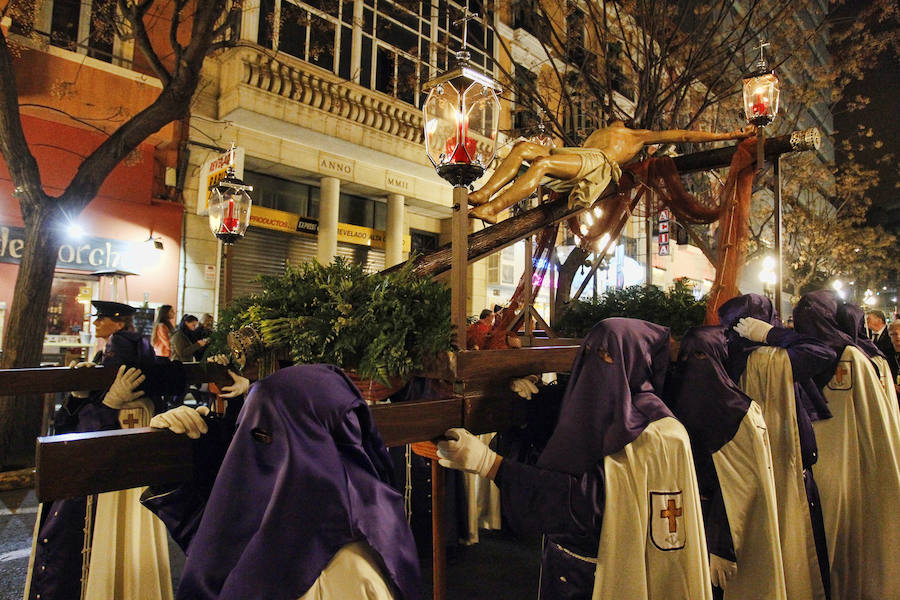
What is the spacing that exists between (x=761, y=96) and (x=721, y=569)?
172 inches

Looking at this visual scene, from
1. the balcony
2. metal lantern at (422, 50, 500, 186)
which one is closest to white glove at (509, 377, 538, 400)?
metal lantern at (422, 50, 500, 186)

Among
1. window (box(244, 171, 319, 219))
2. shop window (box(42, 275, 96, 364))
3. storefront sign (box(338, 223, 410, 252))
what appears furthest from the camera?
storefront sign (box(338, 223, 410, 252))

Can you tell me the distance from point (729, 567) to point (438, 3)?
16.5 m

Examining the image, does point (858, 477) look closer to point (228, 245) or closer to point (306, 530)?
point (306, 530)

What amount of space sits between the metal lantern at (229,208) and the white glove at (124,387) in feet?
8.86

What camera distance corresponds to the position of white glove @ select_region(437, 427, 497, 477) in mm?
2625

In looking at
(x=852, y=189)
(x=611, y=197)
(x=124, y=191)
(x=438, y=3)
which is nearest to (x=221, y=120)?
(x=124, y=191)

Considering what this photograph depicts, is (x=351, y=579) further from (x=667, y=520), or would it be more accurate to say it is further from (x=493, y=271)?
(x=493, y=271)

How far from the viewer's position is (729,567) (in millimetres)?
3189

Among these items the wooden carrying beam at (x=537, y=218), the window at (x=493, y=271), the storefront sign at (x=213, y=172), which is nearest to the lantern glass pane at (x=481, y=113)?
the wooden carrying beam at (x=537, y=218)

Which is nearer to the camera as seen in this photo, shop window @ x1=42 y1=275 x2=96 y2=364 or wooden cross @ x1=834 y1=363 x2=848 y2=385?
wooden cross @ x1=834 y1=363 x2=848 y2=385

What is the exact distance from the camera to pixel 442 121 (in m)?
2.88

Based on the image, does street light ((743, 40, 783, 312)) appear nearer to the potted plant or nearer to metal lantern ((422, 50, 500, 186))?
metal lantern ((422, 50, 500, 186))

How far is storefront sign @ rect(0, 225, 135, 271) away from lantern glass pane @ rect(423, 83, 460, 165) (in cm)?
1014
